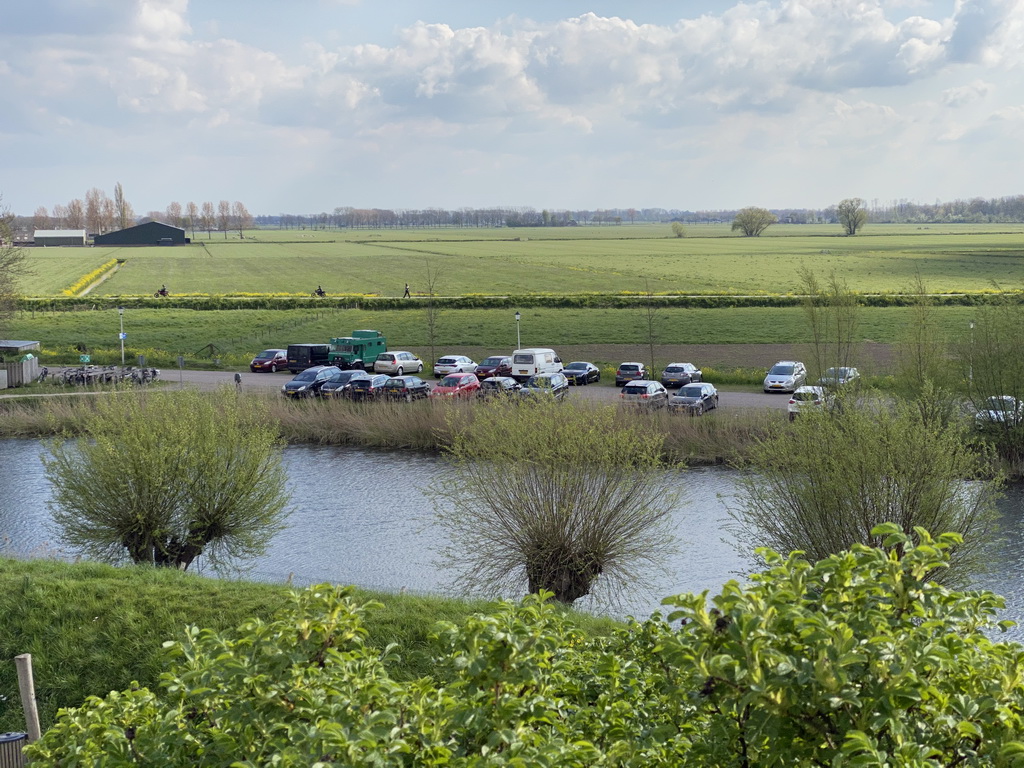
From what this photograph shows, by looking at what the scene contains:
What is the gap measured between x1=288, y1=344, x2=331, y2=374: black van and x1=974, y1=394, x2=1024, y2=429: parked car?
113 feet

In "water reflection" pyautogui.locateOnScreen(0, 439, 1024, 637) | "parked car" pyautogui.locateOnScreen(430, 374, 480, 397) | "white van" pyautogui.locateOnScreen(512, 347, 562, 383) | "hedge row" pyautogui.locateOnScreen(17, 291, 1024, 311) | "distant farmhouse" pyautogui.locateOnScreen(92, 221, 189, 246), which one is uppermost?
"distant farmhouse" pyautogui.locateOnScreen(92, 221, 189, 246)

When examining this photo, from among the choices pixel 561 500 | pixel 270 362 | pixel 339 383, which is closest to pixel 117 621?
pixel 561 500

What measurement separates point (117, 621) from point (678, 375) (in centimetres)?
3525

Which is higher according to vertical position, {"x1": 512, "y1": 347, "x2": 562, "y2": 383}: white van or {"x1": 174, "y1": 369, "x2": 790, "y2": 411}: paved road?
{"x1": 512, "y1": 347, "x2": 562, "y2": 383}: white van

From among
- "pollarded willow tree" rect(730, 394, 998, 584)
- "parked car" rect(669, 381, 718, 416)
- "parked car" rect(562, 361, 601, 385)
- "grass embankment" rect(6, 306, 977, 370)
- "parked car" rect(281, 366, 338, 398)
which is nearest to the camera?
"pollarded willow tree" rect(730, 394, 998, 584)

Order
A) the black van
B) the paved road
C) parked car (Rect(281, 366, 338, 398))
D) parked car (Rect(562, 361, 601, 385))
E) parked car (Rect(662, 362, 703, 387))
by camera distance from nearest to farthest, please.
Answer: the paved road → parked car (Rect(281, 366, 338, 398)) → parked car (Rect(662, 362, 703, 387)) → parked car (Rect(562, 361, 601, 385)) → the black van

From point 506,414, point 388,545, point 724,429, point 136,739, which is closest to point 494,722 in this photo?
point 136,739

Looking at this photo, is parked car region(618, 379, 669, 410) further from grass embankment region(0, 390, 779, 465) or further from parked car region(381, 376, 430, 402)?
parked car region(381, 376, 430, 402)

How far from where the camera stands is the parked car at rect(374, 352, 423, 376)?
56.1 m

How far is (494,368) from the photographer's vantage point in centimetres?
5419

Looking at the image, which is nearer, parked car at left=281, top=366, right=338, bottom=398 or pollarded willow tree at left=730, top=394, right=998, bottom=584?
pollarded willow tree at left=730, top=394, right=998, bottom=584

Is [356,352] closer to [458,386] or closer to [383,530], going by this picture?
[458,386]

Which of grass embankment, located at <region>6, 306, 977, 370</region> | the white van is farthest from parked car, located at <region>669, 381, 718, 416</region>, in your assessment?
grass embankment, located at <region>6, 306, 977, 370</region>

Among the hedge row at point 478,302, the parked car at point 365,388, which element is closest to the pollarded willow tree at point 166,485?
the parked car at point 365,388
